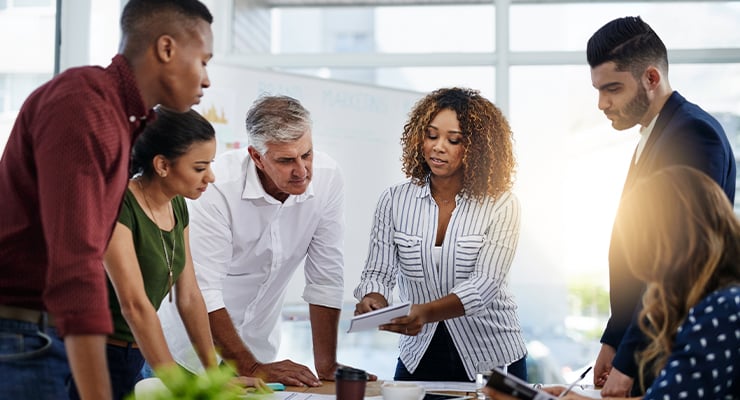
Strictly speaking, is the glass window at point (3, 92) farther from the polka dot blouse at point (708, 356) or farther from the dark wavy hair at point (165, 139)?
the polka dot blouse at point (708, 356)

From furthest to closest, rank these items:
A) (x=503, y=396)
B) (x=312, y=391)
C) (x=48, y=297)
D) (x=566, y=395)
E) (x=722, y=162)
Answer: (x=312, y=391) → (x=722, y=162) → (x=566, y=395) → (x=503, y=396) → (x=48, y=297)

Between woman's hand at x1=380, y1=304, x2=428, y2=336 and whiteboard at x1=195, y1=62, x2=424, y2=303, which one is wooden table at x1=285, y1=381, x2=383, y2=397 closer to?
woman's hand at x1=380, y1=304, x2=428, y2=336

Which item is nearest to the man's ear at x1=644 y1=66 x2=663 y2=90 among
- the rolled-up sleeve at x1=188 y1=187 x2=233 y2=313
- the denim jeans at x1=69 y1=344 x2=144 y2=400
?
the rolled-up sleeve at x1=188 y1=187 x2=233 y2=313

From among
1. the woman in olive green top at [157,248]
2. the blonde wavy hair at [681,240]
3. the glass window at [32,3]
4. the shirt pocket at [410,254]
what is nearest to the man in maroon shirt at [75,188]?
the woman in olive green top at [157,248]

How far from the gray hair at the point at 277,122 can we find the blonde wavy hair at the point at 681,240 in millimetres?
1224

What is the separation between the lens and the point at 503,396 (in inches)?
65.0

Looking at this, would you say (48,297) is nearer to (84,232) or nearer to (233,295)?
(84,232)

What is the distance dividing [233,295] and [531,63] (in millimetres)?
3004

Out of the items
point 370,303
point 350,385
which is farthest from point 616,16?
point 350,385

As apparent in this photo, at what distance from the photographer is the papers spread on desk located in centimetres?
208

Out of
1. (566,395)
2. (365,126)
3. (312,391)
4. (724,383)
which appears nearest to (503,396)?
(566,395)

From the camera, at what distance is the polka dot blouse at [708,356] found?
4.97 feet

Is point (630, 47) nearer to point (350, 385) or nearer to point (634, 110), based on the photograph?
point (634, 110)

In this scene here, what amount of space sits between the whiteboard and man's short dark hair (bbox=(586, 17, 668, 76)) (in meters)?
2.41
